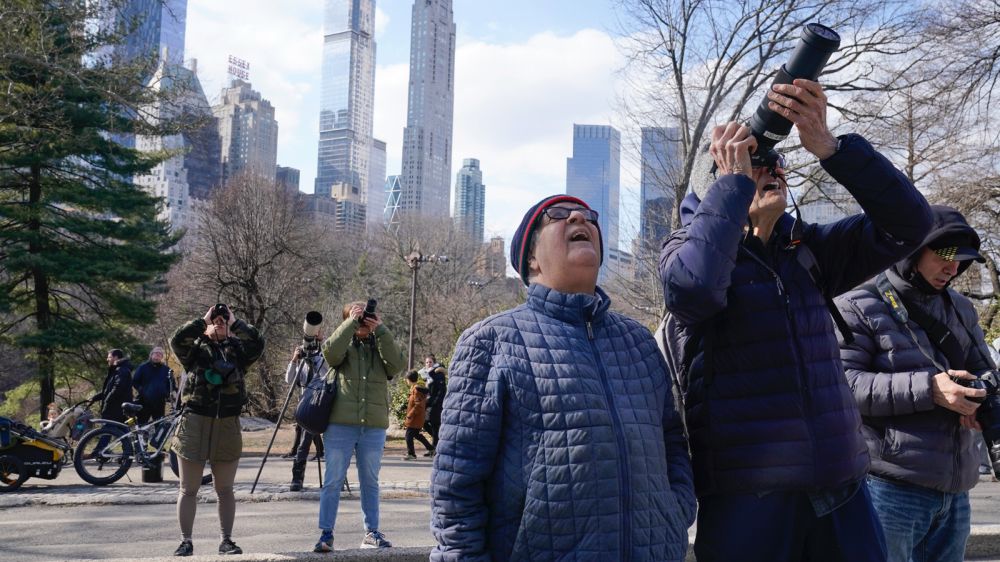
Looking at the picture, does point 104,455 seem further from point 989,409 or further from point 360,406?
point 989,409

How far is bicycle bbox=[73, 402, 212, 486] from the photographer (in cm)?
1137

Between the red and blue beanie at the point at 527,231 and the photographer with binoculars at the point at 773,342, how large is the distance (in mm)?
376

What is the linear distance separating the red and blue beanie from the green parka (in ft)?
13.2

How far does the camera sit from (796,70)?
237 cm

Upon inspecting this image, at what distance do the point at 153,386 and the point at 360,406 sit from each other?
25.0 ft

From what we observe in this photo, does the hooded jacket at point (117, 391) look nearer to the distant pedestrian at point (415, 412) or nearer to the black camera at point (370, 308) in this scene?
the distant pedestrian at point (415, 412)

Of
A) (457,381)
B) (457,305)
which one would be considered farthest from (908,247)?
(457,305)

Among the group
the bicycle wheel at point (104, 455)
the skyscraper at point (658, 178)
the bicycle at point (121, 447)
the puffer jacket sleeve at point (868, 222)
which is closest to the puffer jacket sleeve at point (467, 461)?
the puffer jacket sleeve at point (868, 222)

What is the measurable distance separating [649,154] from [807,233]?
817 inches

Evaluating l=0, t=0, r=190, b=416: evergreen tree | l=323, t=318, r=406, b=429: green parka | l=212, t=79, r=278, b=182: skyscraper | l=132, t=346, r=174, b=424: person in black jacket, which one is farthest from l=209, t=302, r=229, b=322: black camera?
l=212, t=79, r=278, b=182: skyscraper

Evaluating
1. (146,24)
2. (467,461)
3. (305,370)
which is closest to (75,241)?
(146,24)

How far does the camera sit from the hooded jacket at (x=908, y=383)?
3.30 m

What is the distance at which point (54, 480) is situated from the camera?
12.1 m

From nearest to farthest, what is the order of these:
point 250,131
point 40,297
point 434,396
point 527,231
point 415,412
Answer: point 527,231, point 415,412, point 434,396, point 40,297, point 250,131
